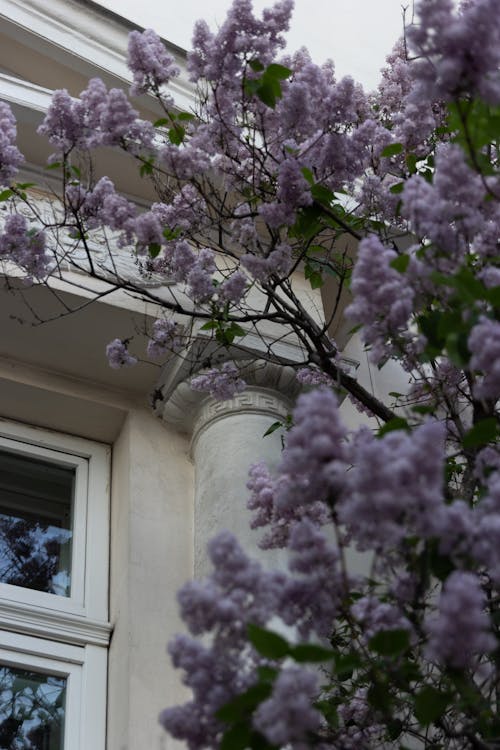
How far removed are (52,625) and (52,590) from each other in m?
0.25

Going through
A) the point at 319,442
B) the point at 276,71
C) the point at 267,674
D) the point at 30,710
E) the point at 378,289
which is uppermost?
the point at 276,71

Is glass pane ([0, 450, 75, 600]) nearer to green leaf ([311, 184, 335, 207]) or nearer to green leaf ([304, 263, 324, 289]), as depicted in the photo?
green leaf ([304, 263, 324, 289])

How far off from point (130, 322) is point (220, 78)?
5.09ft

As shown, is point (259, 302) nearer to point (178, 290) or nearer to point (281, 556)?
point (178, 290)

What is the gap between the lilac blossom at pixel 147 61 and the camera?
152 inches

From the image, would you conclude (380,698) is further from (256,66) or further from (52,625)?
(52,625)

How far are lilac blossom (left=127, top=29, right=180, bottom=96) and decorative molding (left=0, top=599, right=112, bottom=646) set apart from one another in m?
1.95

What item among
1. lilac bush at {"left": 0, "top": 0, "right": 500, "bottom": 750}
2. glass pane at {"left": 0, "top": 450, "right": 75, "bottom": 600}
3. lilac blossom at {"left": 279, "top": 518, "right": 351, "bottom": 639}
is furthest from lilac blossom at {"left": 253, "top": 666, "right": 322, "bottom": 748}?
glass pane at {"left": 0, "top": 450, "right": 75, "bottom": 600}

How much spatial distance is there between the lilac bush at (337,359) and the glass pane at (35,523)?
80cm

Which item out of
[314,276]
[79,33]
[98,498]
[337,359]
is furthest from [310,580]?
[79,33]

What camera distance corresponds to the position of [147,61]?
388 cm

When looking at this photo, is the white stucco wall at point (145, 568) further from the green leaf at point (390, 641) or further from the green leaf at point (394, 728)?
the green leaf at point (390, 641)

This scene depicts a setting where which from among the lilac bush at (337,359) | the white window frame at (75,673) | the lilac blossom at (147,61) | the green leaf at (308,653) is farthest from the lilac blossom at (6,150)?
the green leaf at (308,653)

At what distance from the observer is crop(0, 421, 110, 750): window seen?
431cm
